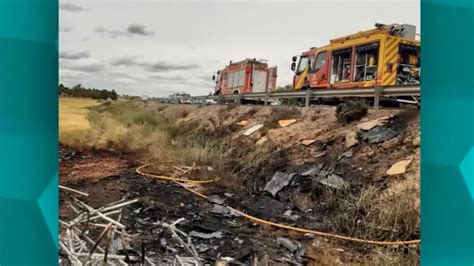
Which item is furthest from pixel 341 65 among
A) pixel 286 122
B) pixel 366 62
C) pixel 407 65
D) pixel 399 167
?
pixel 399 167

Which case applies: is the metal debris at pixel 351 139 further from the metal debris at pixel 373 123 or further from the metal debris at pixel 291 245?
the metal debris at pixel 291 245

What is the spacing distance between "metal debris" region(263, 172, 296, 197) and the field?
2.59m

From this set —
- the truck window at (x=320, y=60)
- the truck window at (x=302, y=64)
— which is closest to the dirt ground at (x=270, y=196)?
the truck window at (x=320, y=60)

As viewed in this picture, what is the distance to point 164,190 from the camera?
4.38 metres

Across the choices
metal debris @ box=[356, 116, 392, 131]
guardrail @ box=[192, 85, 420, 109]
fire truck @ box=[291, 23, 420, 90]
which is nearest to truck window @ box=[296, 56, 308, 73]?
fire truck @ box=[291, 23, 420, 90]

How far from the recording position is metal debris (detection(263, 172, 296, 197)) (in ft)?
16.8

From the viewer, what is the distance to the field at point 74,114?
2.86 metres

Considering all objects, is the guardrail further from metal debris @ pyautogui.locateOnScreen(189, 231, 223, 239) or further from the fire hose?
metal debris @ pyautogui.locateOnScreen(189, 231, 223, 239)

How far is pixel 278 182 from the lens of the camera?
5.23 m

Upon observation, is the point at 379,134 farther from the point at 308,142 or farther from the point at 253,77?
the point at 253,77
